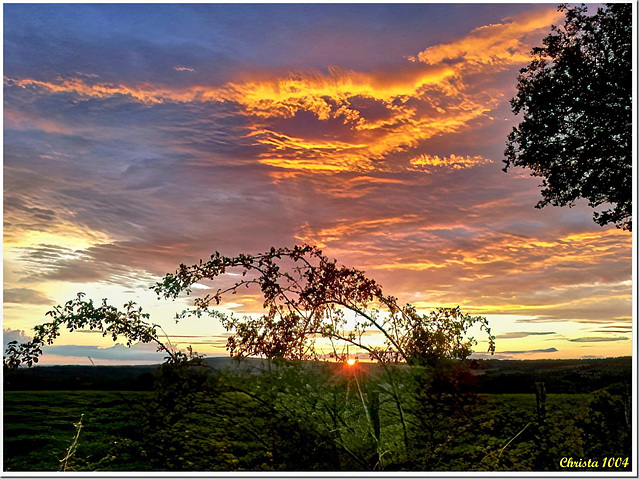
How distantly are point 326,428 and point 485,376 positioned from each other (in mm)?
2048

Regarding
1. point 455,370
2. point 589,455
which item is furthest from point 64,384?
point 589,455

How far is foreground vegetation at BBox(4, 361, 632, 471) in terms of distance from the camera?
573 cm

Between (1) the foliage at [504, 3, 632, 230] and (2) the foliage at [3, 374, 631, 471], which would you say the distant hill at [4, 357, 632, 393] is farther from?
(1) the foliage at [504, 3, 632, 230]

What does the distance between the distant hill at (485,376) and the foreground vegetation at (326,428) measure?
96mm

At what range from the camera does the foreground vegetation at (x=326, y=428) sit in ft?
18.8

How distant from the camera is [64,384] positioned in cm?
663

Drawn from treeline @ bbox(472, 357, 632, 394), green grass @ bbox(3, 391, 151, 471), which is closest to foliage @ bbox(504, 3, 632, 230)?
treeline @ bbox(472, 357, 632, 394)

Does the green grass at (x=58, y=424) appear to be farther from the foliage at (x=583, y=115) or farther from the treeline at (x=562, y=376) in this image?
the foliage at (x=583, y=115)

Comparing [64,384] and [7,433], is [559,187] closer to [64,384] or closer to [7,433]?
[64,384]

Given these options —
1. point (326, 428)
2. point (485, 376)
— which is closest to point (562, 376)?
point (485, 376)

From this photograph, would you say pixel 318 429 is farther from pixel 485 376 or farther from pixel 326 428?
pixel 485 376

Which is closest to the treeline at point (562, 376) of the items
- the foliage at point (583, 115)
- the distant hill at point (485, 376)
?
the distant hill at point (485, 376)

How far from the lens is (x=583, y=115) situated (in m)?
8.86

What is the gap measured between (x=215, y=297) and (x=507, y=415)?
11.6 ft
